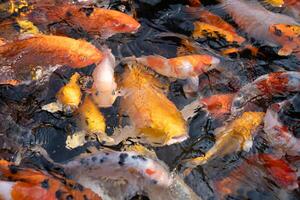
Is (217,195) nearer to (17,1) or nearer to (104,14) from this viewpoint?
(104,14)

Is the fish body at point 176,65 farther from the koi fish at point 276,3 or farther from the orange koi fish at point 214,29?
the koi fish at point 276,3

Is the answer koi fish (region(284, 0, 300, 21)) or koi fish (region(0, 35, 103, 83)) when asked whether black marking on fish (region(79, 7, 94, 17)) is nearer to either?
koi fish (region(0, 35, 103, 83))

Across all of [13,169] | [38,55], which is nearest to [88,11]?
[38,55]

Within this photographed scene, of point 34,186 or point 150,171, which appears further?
point 150,171

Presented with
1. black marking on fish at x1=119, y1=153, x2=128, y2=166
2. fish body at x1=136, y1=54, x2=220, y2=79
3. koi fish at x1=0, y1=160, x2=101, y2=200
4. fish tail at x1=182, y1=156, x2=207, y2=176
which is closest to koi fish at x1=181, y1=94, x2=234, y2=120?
fish body at x1=136, y1=54, x2=220, y2=79

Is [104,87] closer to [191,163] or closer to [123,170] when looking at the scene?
[123,170]

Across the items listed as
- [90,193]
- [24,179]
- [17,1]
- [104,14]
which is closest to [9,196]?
[24,179]

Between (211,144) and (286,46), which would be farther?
(286,46)
